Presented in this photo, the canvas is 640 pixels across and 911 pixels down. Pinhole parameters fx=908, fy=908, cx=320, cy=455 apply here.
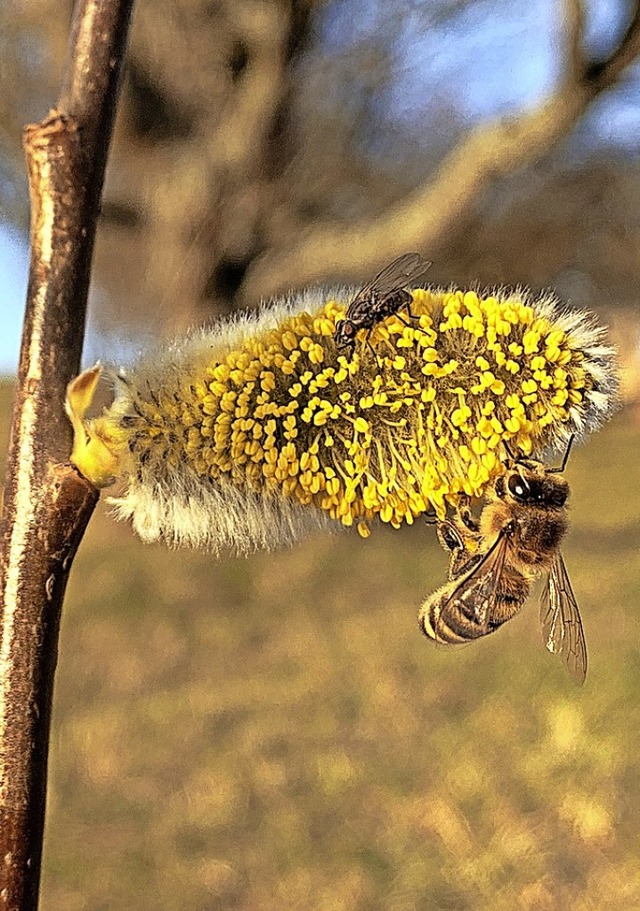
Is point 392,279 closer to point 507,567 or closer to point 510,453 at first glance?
point 510,453

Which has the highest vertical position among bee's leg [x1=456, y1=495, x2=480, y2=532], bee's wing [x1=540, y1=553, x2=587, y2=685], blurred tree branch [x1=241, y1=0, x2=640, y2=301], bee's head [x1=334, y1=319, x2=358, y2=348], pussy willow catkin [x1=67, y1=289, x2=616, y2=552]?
blurred tree branch [x1=241, y1=0, x2=640, y2=301]

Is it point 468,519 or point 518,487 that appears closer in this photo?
point 518,487

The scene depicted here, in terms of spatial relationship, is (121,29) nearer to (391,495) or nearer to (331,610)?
(391,495)

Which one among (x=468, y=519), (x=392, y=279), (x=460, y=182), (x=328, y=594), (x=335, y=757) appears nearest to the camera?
(x=392, y=279)

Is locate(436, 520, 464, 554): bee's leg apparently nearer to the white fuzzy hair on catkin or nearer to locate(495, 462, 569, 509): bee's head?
locate(495, 462, 569, 509): bee's head

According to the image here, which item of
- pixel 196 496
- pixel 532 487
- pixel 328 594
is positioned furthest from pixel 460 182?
pixel 196 496

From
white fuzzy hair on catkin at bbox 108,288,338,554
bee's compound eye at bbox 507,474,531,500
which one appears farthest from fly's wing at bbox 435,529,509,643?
white fuzzy hair on catkin at bbox 108,288,338,554

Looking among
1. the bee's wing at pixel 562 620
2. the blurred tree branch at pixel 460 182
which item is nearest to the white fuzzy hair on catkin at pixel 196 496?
the bee's wing at pixel 562 620
